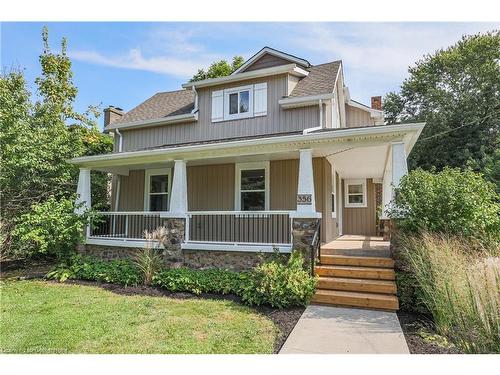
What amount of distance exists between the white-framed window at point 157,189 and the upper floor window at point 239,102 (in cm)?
263

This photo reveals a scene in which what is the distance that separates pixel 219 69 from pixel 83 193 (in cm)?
1482

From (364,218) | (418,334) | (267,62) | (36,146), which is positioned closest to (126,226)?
(36,146)

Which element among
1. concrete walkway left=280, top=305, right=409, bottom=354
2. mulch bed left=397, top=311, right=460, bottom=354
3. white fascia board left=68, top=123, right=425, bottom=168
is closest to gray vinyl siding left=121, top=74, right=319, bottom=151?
white fascia board left=68, top=123, right=425, bottom=168

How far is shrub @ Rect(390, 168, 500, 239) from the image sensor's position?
5824 millimetres

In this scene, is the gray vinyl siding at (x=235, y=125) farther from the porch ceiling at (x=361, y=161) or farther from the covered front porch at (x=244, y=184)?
the porch ceiling at (x=361, y=161)

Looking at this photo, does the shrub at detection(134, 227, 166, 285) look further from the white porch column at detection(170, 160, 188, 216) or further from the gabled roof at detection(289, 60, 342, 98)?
the gabled roof at detection(289, 60, 342, 98)

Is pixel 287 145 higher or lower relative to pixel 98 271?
higher

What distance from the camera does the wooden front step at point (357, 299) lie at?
19.2 ft

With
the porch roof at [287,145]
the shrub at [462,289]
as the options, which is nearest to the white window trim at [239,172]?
the porch roof at [287,145]

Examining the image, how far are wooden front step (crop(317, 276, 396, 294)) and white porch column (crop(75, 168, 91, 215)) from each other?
23.7ft

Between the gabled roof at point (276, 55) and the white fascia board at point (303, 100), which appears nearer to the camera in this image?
the white fascia board at point (303, 100)

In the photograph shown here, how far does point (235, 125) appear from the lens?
35.4 ft

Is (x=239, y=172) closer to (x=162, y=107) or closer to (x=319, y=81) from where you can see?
(x=319, y=81)
